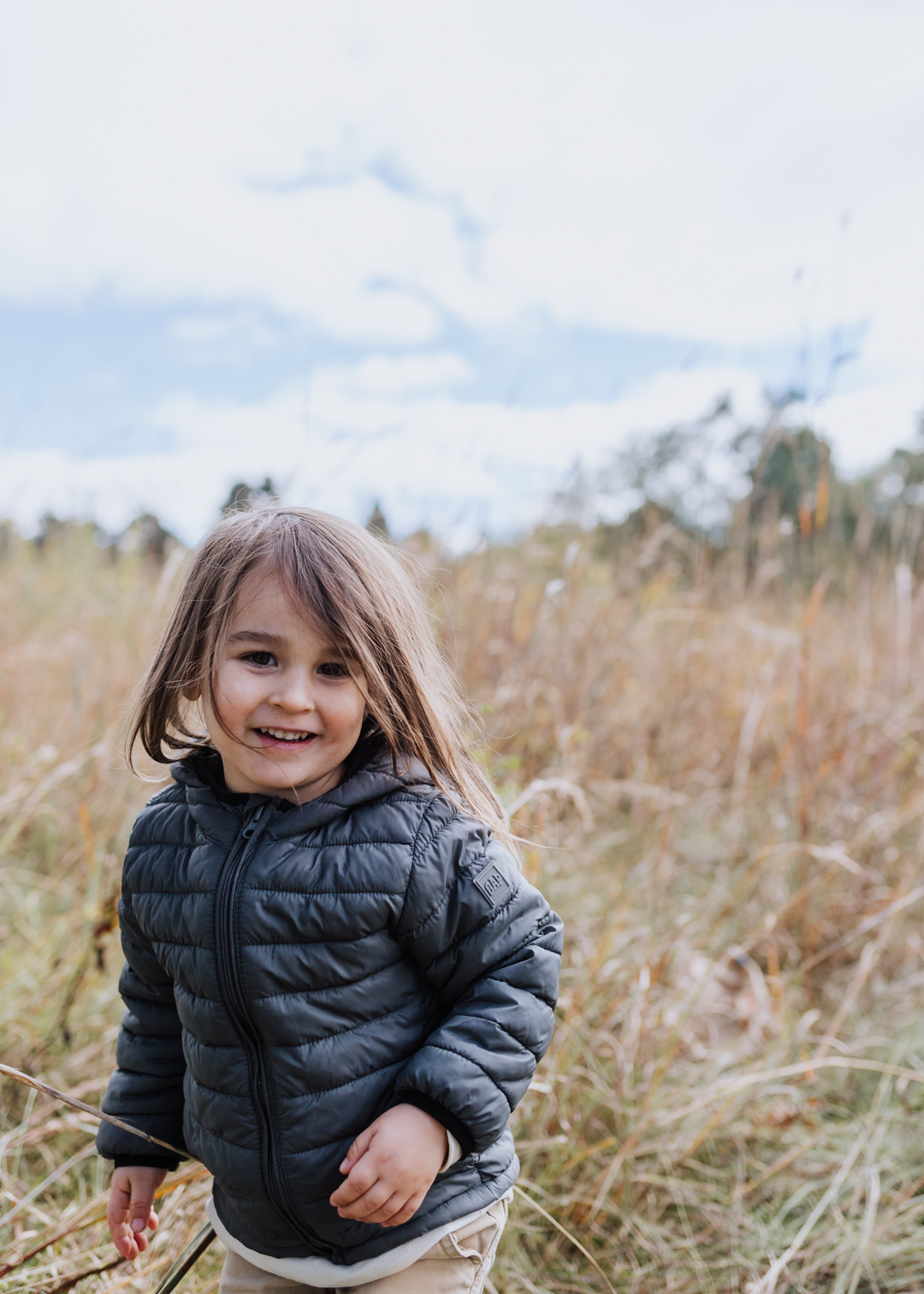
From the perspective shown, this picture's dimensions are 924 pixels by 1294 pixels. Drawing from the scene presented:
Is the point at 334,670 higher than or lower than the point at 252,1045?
higher

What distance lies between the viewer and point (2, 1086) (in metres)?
1.87

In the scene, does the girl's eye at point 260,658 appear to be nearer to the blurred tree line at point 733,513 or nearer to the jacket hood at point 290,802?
the jacket hood at point 290,802

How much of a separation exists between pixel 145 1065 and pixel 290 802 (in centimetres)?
45

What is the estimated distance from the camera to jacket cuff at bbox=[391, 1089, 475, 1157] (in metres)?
1.02

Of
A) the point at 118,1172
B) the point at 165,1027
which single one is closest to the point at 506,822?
the point at 165,1027

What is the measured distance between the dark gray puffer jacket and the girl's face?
51 millimetres

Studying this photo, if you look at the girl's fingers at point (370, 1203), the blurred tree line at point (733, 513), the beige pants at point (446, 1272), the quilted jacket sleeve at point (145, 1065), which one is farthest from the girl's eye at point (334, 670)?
the blurred tree line at point (733, 513)

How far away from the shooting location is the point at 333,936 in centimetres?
107

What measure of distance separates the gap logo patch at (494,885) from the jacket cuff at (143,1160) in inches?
24.4

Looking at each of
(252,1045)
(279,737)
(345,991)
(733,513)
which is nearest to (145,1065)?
(252,1045)

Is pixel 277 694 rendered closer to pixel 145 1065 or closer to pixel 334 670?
pixel 334 670

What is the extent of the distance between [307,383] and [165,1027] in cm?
168

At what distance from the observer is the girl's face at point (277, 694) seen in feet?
3.69

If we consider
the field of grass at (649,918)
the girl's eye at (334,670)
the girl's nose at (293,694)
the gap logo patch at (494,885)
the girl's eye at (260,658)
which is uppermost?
the girl's eye at (260,658)
